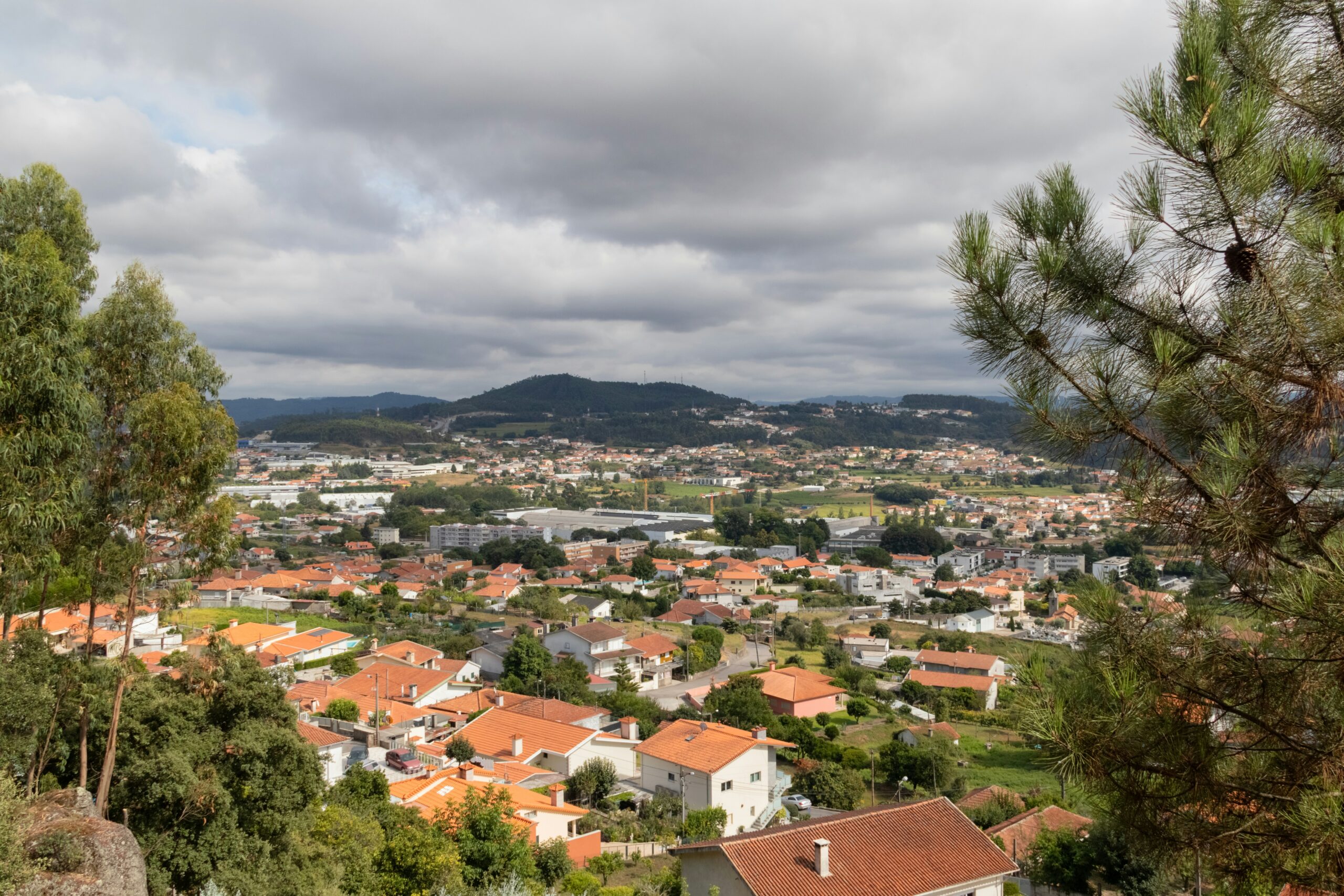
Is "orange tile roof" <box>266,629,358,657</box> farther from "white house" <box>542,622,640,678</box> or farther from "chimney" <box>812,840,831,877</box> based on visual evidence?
"chimney" <box>812,840,831,877</box>

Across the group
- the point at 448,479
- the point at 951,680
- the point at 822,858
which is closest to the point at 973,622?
the point at 951,680

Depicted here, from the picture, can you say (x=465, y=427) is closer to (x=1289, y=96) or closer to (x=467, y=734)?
(x=467, y=734)

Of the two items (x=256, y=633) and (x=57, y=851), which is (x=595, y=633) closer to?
(x=256, y=633)

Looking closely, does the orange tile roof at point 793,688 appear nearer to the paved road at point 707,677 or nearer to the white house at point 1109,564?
the paved road at point 707,677

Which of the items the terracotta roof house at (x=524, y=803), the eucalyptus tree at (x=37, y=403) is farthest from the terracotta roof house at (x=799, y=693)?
the eucalyptus tree at (x=37, y=403)

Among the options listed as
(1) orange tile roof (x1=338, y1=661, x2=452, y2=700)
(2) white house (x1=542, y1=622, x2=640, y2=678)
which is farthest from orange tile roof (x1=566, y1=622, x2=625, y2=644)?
(1) orange tile roof (x1=338, y1=661, x2=452, y2=700)

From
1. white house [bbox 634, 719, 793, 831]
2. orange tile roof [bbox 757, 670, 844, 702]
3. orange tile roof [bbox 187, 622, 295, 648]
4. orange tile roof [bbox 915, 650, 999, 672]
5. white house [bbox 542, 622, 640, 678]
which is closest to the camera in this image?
white house [bbox 634, 719, 793, 831]
